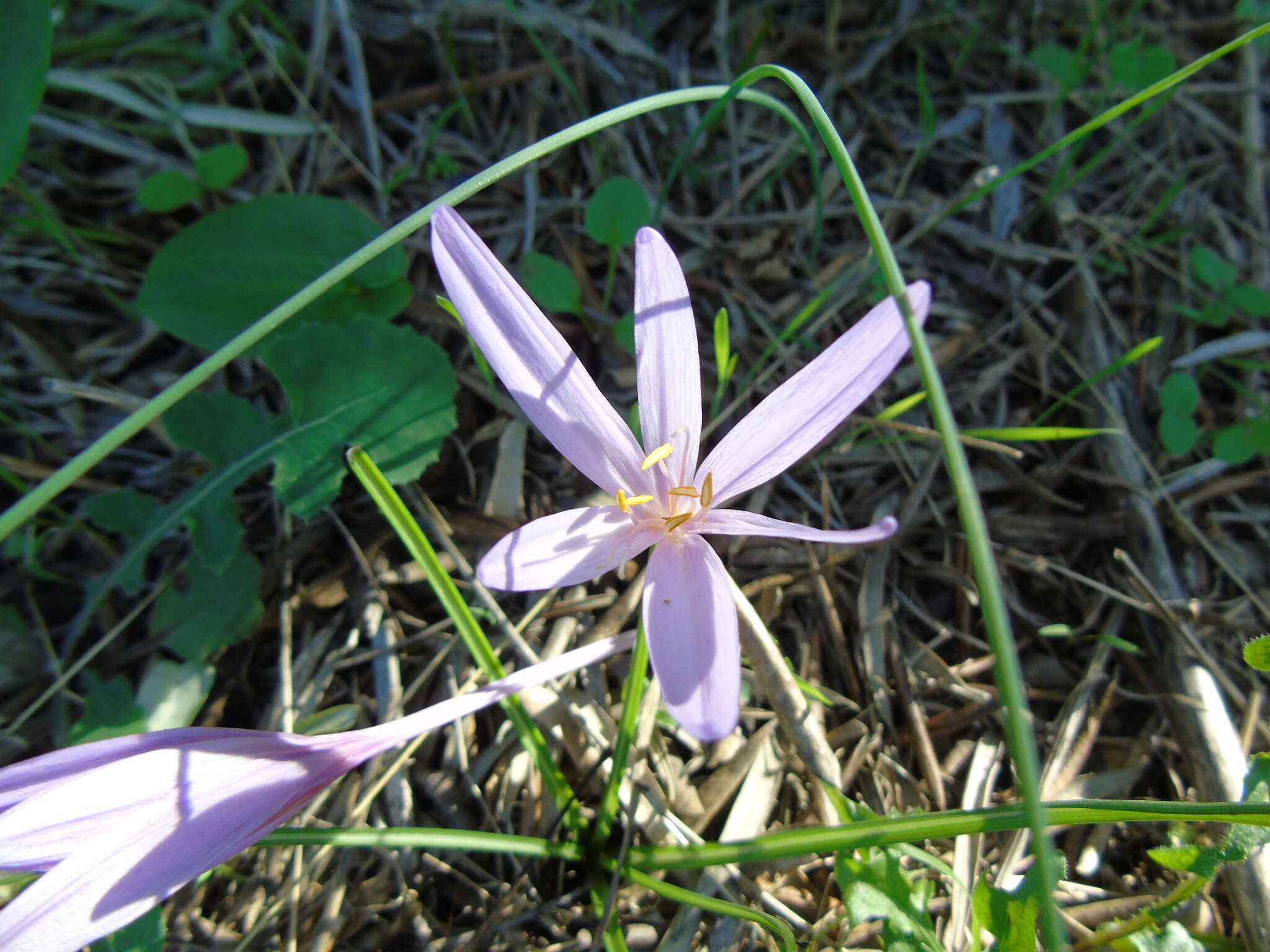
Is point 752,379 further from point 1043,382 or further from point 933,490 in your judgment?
point 1043,382

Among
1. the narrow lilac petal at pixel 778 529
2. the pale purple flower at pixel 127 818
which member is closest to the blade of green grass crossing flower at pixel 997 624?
the narrow lilac petal at pixel 778 529

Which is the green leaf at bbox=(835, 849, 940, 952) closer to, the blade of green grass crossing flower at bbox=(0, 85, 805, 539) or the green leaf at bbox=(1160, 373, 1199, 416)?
the blade of green grass crossing flower at bbox=(0, 85, 805, 539)

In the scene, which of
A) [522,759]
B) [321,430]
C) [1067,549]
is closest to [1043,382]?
[1067,549]

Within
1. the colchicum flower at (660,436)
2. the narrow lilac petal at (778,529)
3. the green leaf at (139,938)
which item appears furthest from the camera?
the green leaf at (139,938)

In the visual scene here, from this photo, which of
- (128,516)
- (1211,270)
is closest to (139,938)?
(128,516)

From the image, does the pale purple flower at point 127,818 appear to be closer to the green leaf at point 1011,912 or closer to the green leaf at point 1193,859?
the green leaf at point 1011,912

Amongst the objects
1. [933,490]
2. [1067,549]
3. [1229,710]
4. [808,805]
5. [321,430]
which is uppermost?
[321,430]

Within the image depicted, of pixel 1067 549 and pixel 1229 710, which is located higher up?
pixel 1067 549
